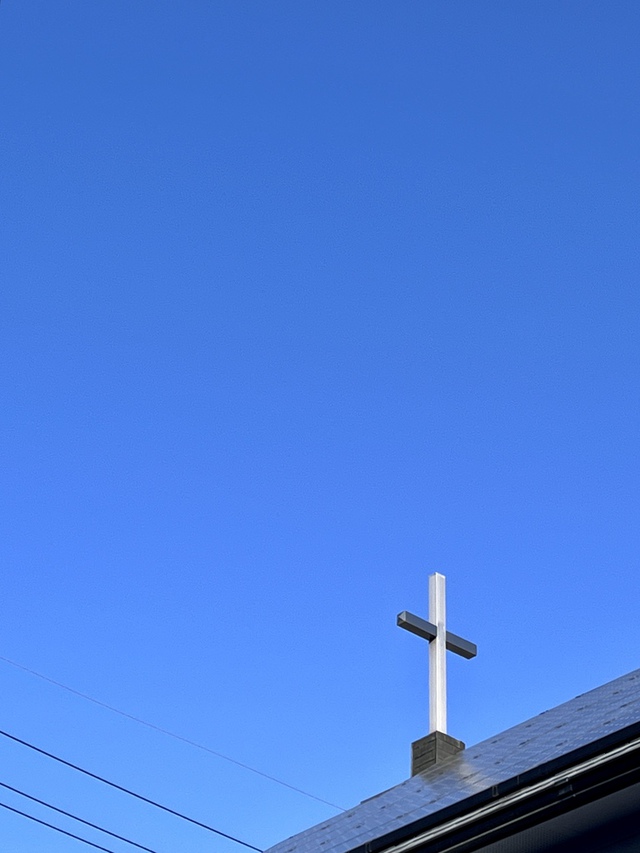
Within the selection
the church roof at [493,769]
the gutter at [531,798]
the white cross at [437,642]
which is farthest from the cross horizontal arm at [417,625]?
the gutter at [531,798]

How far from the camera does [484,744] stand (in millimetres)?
16109

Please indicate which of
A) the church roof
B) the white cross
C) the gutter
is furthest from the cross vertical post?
the gutter

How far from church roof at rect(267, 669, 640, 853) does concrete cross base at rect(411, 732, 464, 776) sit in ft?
5.40

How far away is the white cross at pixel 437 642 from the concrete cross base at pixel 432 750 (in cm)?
47

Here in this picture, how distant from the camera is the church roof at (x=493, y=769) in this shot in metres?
9.94

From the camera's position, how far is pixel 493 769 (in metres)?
12.4

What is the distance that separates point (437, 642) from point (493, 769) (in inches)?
327

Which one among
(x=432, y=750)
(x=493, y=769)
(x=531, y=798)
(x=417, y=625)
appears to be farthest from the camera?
(x=417, y=625)

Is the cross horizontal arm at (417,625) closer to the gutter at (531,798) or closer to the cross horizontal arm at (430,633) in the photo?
the cross horizontal arm at (430,633)

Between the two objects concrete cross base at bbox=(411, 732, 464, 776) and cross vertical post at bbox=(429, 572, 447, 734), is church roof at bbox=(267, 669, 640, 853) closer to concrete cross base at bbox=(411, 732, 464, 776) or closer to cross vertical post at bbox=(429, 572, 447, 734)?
concrete cross base at bbox=(411, 732, 464, 776)

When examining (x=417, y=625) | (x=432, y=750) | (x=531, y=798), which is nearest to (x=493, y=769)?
(x=531, y=798)

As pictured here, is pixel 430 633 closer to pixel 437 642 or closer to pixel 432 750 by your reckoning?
pixel 437 642

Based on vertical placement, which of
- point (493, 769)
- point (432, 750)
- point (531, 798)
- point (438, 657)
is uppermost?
point (438, 657)

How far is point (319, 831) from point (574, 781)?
615cm
